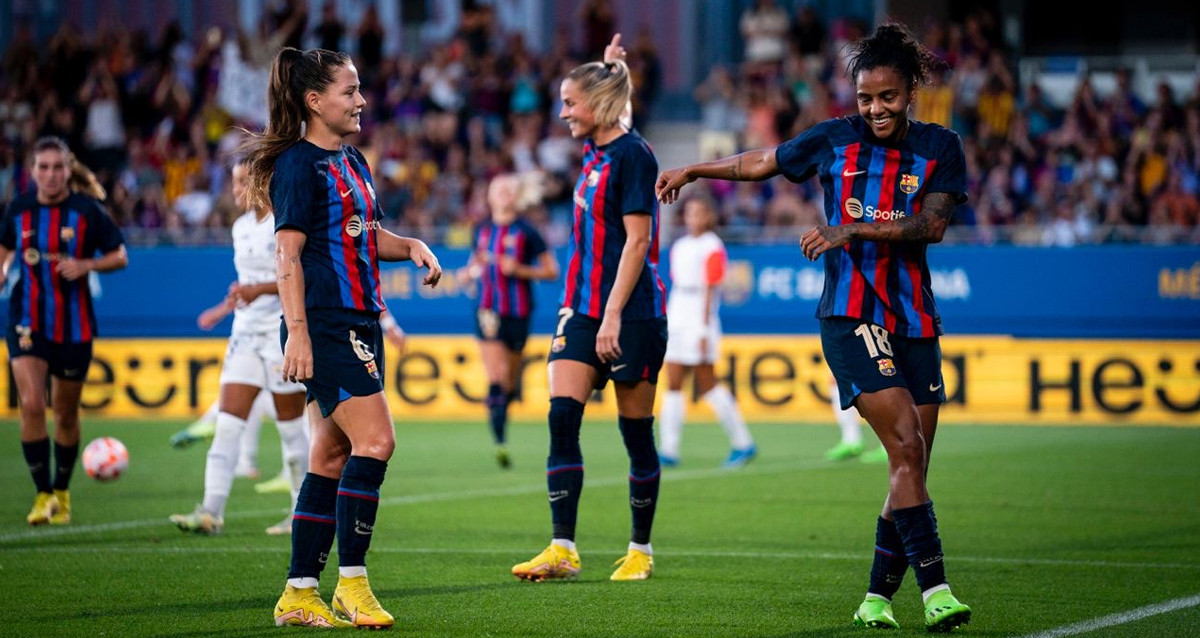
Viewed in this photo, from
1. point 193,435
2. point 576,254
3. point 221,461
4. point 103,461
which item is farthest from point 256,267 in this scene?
point 193,435

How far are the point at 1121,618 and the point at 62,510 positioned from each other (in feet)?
21.4

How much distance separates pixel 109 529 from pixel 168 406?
9.22 meters

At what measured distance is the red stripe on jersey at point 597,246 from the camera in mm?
7754

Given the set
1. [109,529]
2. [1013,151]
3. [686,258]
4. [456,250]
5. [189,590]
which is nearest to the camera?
[189,590]

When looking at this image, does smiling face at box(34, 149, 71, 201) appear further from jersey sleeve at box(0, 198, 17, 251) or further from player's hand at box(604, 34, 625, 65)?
player's hand at box(604, 34, 625, 65)

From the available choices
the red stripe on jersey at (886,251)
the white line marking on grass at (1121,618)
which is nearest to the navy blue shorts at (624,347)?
the red stripe on jersey at (886,251)

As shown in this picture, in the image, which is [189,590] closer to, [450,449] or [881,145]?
[881,145]

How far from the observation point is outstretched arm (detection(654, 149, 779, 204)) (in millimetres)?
6504

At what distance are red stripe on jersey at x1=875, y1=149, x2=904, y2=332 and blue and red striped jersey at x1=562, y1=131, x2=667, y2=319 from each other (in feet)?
5.07

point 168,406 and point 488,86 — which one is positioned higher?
point 488,86

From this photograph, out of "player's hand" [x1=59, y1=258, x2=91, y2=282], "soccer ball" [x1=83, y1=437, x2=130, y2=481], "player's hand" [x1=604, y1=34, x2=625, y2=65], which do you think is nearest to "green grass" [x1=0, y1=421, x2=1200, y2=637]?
"soccer ball" [x1=83, y1=437, x2=130, y2=481]

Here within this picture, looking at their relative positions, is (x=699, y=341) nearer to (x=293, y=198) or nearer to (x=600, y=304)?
(x=600, y=304)

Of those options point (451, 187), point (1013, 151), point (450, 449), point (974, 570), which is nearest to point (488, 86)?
point (451, 187)

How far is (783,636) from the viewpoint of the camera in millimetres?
6383
